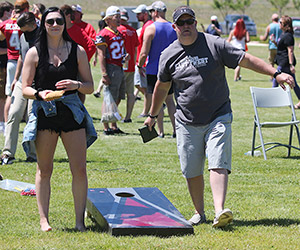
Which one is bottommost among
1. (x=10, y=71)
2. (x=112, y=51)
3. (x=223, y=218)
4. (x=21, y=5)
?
(x=10, y=71)

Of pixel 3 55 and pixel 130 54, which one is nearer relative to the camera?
pixel 3 55

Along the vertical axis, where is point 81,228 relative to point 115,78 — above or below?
above

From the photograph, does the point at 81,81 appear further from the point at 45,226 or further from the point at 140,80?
the point at 140,80

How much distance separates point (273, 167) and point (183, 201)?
238 centimetres

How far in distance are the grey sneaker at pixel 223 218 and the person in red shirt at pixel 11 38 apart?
199 inches

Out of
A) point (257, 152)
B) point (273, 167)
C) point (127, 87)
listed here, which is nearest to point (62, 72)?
point (273, 167)

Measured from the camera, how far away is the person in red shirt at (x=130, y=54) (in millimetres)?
11701

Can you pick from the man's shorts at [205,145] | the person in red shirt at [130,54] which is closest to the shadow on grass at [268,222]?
the man's shorts at [205,145]

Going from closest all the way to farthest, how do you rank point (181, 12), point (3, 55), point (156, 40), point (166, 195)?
1. point (181, 12)
2. point (166, 195)
3. point (156, 40)
4. point (3, 55)

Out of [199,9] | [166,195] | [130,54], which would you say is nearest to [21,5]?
[130,54]

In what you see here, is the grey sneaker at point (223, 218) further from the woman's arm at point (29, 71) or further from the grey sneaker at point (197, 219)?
the woman's arm at point (29, 71)

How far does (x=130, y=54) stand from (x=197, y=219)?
6.84 metres

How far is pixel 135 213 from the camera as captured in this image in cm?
531

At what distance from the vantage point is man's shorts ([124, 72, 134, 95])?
40.4ft
